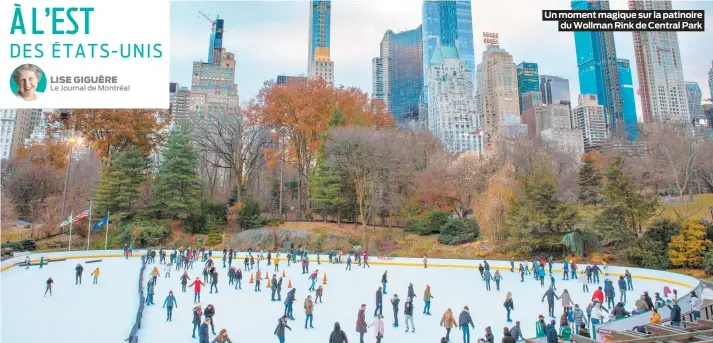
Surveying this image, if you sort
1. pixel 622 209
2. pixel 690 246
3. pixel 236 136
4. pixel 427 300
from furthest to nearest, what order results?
pixel 236 136 < pixel 622 209 < pixel 690 246 < pixel 427 300

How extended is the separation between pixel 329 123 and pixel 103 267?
19511 millimetres

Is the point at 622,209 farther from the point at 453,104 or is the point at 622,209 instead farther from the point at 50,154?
the point at 453,104

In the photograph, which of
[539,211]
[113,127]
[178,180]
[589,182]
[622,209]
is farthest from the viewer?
[589,182]

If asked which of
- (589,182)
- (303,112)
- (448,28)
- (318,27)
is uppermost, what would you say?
(448,28)

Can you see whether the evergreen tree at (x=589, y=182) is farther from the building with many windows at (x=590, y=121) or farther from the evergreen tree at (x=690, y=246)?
the building with many windows at (x=590, y=121)

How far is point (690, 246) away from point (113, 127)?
40.1 meters

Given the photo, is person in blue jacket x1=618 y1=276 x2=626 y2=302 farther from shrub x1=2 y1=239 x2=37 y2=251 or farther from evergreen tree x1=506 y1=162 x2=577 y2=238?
shrub x1=2 y1=239 x2=37 y2=251

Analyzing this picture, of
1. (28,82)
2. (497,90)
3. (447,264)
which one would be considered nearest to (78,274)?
(28,82)

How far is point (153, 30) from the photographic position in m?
6.45

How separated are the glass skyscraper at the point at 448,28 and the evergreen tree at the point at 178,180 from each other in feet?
525

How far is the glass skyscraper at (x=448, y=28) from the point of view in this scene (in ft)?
606

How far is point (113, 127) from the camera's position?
35000 mm

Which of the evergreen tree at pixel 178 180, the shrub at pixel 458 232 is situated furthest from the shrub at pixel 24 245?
the shrub at pixel 458 232

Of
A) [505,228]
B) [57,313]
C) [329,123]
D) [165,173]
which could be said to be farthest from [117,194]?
[505,228]
